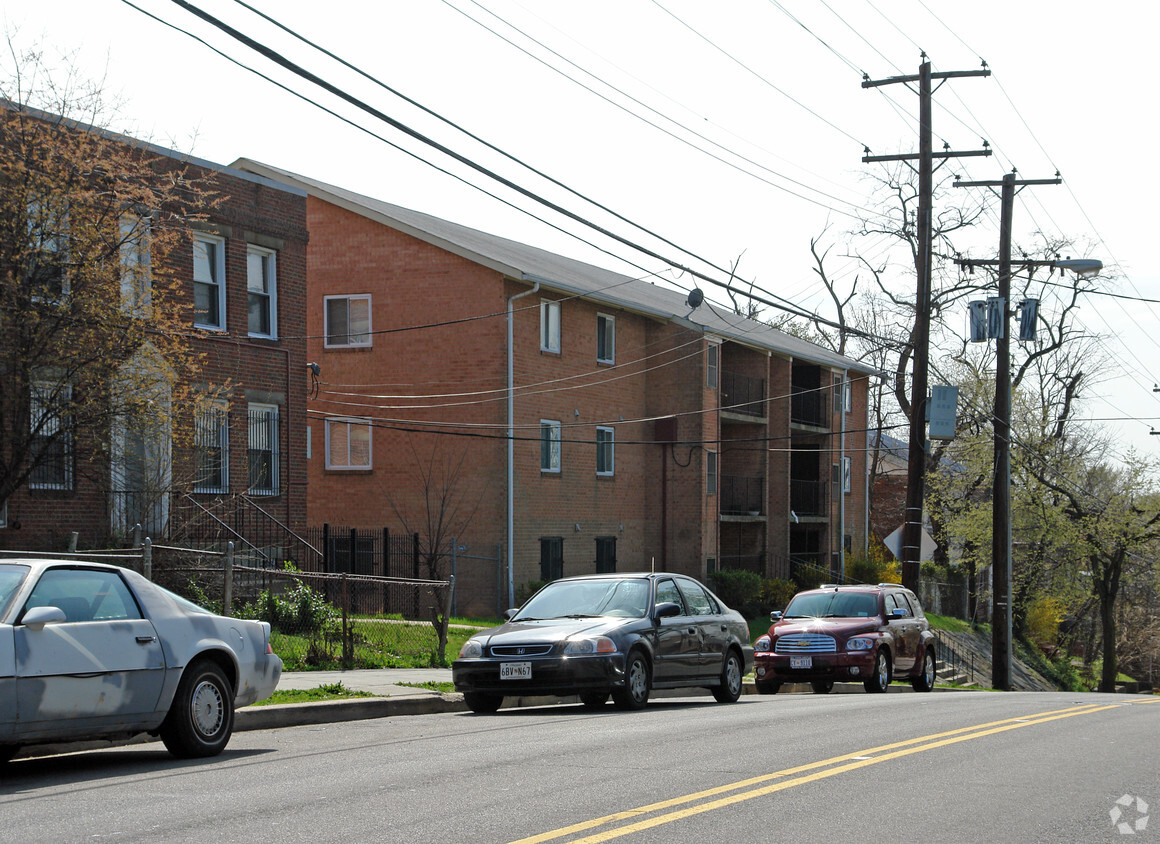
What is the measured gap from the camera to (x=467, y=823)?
262 inches

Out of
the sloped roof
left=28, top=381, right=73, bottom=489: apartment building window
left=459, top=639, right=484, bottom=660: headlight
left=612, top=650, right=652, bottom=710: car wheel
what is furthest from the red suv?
the sloped roof

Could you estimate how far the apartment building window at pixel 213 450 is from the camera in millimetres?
21688

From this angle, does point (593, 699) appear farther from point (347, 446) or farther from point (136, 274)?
point (347, 446)

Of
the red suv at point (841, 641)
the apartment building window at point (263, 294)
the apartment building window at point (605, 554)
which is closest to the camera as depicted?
the red suv at point (841, 641)

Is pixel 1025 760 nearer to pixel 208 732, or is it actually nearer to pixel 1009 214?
pixel 208 732

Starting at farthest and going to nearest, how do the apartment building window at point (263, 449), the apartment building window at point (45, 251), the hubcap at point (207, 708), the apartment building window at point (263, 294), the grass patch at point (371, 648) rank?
the apartment building window at point (263, 294) < the apartment building window at point (263, 449) < the grass patch at point (371, 648) < the apartment building window at point (45, 251) < the hubcap at point (207, 708)

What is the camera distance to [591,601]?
14.3 meters

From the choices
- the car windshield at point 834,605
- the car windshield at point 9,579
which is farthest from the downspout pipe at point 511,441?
the car windshield at point 9,579

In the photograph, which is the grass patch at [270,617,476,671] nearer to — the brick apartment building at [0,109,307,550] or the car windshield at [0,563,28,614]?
the brick apartment building at [0,109,307,550]

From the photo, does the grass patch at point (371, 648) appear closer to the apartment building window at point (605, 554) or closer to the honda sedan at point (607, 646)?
the honda sedan at point (607, 646)

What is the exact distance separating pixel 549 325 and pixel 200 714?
23.8 meters

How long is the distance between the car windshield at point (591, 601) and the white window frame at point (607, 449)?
20023 millimetres

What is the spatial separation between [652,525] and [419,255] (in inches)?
436

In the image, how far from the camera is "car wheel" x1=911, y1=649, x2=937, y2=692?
848 inches
